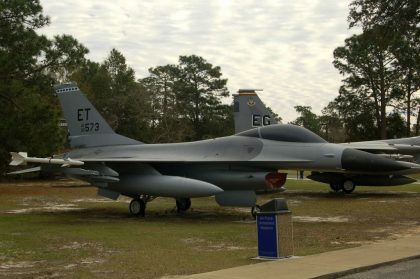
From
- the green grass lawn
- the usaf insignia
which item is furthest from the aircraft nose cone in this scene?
the usaf insignia

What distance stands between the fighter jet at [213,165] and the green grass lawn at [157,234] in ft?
3.04

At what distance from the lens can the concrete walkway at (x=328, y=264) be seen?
314 inches

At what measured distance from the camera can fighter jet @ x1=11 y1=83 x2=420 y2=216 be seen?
16.8 metres

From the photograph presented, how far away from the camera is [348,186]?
27.8 m

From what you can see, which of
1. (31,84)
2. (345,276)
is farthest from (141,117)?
(345,276)

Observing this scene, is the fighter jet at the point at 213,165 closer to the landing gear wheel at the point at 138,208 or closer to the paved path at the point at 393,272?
the landing gear wheel at the point at 138,208

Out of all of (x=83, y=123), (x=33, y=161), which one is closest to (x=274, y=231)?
(x=33, y=161)

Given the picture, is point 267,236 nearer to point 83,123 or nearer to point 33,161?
point 33,161

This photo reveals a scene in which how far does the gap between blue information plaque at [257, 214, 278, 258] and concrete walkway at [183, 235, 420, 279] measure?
334 mm

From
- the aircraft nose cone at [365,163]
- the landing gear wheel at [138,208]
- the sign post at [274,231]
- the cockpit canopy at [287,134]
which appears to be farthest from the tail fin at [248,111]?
the sign post at [274,231]

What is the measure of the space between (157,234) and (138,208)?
488 centimetres

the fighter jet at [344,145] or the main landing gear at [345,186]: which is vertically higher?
the fighter jet at [344,145]

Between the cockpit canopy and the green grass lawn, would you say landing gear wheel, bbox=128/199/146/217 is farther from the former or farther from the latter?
the cockpit canopy

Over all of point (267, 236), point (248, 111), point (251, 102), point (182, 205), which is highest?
point (251, 102)
